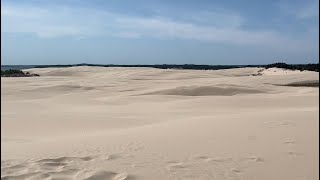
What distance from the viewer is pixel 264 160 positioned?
5.31 metres

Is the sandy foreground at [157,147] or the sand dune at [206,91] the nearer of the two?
the sandy foreground at [157,147]

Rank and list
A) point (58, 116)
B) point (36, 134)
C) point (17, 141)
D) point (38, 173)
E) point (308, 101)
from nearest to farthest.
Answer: point (38, 173)
point (17, 141)
point (36, 134)
point (58, 116)
point (308, 101)

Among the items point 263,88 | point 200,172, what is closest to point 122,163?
point 200,172

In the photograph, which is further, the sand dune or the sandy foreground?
the sand dune

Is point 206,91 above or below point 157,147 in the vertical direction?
below

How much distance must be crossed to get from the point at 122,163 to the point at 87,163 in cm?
40

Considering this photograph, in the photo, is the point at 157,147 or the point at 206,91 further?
the point at 206,91

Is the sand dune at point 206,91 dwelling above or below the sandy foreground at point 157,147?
below

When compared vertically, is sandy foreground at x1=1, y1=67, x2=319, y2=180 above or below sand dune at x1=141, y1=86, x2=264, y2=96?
above

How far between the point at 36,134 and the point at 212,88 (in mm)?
13221

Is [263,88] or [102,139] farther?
[263,88]

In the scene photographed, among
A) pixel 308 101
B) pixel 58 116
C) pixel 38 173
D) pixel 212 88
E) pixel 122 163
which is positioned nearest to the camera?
pixel 38 173

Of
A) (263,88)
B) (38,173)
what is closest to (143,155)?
(38,173)

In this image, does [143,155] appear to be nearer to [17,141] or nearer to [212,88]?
[17,141]
